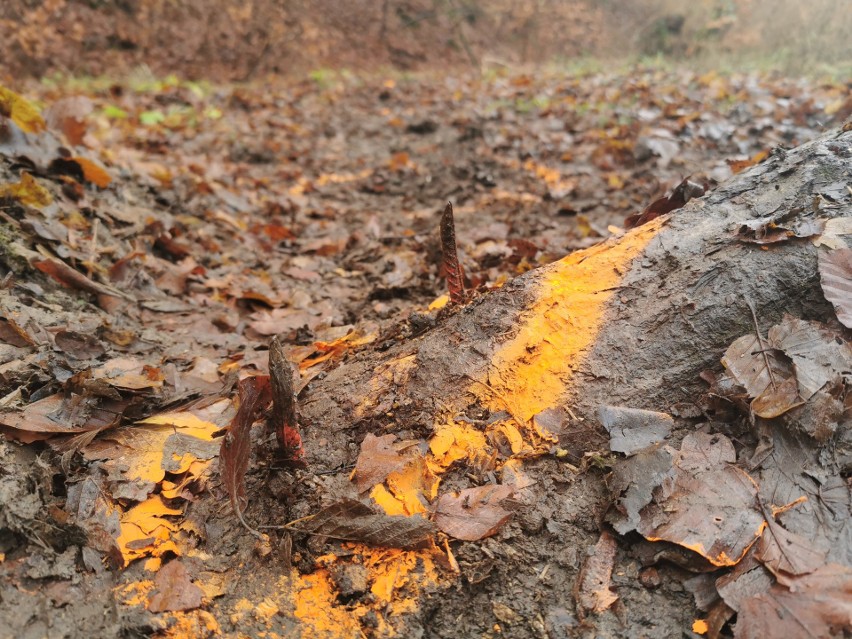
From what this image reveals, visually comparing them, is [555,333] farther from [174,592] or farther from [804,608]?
[174,592]

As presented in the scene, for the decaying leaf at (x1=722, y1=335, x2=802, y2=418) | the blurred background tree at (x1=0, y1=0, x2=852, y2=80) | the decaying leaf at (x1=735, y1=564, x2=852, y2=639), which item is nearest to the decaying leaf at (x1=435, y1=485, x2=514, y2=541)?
the decaying leaf at (x1=735, y1=564, x2=852, y2=639)

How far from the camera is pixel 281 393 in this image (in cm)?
157

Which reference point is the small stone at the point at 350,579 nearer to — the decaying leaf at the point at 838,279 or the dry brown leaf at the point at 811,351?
the dry brown leaf at the point at 811,351

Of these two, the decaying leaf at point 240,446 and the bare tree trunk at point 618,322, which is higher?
the bare tree trunk at point 618,322

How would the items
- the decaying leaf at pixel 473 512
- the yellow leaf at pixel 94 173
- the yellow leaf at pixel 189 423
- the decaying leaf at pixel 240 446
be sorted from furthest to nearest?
the yellow leaf at pixel 94 173 → the yellow leaf at pixel 189 423 → the decaying leaf at pixel 240 446 → the decaying leaf at pixel 473 512

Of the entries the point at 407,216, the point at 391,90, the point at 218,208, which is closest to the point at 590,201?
the point at 407,216

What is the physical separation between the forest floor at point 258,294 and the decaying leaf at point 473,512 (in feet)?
0.11

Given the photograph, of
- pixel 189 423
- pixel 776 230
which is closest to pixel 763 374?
pixel 776 230

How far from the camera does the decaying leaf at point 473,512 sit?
1474 millimetres

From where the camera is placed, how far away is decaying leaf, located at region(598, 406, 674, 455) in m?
1.56

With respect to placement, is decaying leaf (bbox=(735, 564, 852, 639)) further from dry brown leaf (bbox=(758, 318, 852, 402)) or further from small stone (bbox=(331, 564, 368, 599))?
small stone (bbox=(331, 564, 368, 599))

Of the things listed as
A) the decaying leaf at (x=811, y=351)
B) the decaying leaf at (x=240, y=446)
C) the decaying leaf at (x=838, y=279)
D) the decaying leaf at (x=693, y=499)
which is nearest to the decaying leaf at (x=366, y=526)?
the decaying leaf at (x=240, y=446)

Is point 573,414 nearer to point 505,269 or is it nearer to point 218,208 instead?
point 505,269

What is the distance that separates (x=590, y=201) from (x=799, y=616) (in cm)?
309
